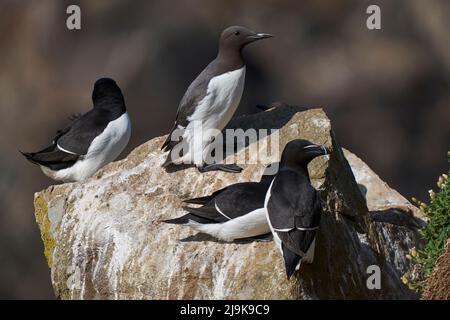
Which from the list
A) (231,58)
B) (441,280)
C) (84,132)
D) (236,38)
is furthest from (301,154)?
(84,132)

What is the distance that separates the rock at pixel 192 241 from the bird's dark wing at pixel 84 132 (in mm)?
654

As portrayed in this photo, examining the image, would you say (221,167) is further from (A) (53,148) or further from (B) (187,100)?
(A) (53,148)

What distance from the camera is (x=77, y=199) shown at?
1057 centimetres

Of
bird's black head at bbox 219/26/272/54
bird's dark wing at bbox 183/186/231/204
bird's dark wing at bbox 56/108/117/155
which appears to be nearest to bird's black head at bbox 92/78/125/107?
bird's dark wing at bbox 56/108/117/155

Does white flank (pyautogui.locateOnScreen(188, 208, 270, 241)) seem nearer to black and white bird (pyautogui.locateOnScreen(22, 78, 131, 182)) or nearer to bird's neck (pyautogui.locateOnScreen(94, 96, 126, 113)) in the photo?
black and white bird (pyautogui.locateOnScreen(22, 78, 131, 182))

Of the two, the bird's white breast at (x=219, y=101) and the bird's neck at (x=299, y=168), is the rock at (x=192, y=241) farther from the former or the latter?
the bird's neck at (x=299, y=168)

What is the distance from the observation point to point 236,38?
1088cm

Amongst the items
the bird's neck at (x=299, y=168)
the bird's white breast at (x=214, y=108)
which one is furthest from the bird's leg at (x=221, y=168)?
the bird's neck at (x=299, y=168)

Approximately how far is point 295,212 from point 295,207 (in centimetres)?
4

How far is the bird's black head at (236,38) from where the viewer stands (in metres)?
10.8

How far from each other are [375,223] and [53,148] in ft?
9.61

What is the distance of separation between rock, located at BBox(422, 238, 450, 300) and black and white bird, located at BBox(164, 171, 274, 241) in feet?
4.06

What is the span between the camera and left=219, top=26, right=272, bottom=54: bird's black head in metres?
10.8

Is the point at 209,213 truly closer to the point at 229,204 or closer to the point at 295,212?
the point at 229,204
